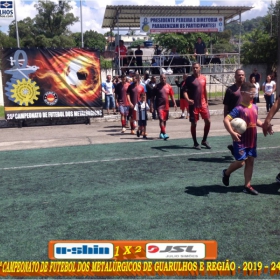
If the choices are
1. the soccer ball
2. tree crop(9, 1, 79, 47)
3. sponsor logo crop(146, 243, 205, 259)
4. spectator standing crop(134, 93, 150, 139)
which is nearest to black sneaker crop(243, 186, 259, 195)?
the soccer ball

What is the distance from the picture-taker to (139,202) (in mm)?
6051

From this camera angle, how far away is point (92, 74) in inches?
643

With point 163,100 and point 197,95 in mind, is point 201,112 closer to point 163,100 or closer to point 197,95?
point 197,95

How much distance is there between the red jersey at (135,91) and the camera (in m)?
12.4

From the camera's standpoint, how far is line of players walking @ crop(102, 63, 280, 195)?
605 centimetres

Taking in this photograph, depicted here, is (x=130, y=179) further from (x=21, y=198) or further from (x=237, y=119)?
(x=237, y=119)

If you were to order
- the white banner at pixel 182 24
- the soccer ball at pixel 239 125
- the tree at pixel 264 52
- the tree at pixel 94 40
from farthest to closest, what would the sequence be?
the tree at pixel 94 40
the tree at pixel 264 52
the white banner at pixel 182 24
the soccer ball at pixel 239 125

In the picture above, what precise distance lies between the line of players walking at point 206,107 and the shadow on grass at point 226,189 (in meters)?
0.13

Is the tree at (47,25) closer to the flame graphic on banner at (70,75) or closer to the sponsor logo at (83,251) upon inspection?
the flame graphic on banner at (70,75)

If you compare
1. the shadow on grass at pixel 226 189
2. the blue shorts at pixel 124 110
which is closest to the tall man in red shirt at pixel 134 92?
the blue shorts at pixel 124 110

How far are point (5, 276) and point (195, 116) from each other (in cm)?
665

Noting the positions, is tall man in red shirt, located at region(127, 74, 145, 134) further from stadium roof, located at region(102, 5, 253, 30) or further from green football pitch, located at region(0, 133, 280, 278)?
stadium roof, located at region(102, 5, 253, 30)

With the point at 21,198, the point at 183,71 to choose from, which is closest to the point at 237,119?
the point at 21,198

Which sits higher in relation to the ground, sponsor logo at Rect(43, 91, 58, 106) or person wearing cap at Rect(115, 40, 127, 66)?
person wearing cap at Rect(115, 40, 127, 66)
